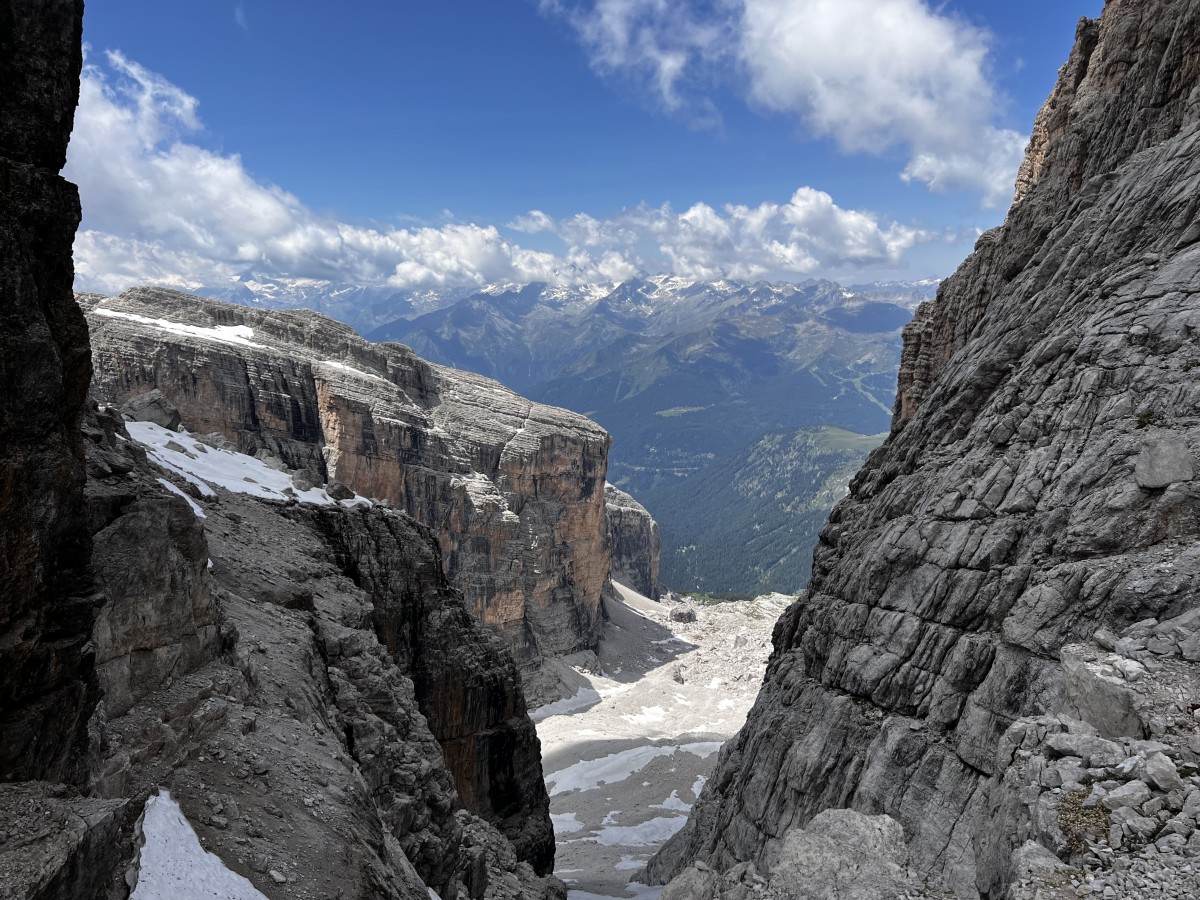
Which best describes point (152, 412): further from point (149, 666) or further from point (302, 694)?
point (149, 666)

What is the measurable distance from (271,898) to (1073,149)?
42327mm

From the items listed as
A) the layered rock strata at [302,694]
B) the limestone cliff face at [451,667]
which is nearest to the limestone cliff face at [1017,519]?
the limestone cliff face at [451,667]

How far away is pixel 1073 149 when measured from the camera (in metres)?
36.2

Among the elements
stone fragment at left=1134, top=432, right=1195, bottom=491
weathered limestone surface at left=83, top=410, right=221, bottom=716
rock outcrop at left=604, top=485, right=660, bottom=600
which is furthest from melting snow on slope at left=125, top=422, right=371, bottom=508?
rock outcrop at left=604, top=485, right=660, bottom=600

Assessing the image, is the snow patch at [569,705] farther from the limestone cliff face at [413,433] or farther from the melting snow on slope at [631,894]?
the melting snow on slope at [631,894]

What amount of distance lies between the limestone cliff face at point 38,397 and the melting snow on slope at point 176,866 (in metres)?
1.91

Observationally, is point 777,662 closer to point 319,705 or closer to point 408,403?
point 319,705

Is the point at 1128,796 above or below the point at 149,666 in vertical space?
above

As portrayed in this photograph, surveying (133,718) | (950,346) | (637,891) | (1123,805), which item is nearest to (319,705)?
(133,718)

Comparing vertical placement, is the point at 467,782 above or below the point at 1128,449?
below

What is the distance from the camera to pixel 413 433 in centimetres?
9612

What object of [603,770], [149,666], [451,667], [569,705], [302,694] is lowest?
[569,705]

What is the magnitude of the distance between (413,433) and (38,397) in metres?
85.1

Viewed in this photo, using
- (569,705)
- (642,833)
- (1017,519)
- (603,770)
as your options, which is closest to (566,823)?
(642,833)
